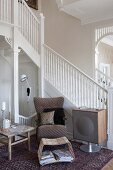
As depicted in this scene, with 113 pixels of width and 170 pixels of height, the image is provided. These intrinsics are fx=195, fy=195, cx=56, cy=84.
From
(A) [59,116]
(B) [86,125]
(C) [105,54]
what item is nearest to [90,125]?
(B) [86,125]

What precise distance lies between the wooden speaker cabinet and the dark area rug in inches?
10.8

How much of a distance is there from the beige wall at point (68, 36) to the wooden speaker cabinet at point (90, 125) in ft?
7.06

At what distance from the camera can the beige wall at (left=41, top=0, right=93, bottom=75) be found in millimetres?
5762

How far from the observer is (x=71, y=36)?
6031 millimetres

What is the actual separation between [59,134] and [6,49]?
2839 mm

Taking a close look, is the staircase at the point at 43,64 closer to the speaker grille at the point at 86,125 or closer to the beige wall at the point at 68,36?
the speaker grille at the point at 86,125

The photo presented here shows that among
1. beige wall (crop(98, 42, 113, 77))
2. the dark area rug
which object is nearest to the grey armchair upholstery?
the dark area rug

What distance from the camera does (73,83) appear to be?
451cm

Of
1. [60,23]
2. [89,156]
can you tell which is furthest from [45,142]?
[60,23]

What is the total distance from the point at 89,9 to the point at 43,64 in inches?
72.6

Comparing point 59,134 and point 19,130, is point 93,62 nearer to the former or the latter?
point 59,134

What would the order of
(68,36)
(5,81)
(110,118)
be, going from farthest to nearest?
1. (68,36)
2. (5,81)
3. (110,118)

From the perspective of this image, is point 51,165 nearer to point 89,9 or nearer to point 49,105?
point 49,105

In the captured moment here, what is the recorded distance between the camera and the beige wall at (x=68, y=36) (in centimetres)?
576
